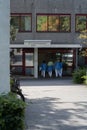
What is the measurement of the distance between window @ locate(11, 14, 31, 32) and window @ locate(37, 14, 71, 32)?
3.20 feet

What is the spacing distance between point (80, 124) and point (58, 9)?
31054mm

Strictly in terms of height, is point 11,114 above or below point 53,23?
below

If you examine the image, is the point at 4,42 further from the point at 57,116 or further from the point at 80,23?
the point at 80,23

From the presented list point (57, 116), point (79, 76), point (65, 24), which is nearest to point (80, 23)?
point (65, 24)

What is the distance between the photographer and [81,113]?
1419 centimetres

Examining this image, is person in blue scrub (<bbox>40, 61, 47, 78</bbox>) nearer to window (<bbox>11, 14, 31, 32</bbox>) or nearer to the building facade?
the building facade

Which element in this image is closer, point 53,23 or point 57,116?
point 57,116

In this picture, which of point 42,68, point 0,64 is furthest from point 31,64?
point 0,64

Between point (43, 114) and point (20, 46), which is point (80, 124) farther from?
point (20, 46)

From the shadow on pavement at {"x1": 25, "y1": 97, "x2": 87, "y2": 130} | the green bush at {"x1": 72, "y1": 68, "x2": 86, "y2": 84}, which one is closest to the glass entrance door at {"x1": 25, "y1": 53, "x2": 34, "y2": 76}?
the green bush at {"x1": 72, "y1": 68, "x2": 86, "y2": 84}

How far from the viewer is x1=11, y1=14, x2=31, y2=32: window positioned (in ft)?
137

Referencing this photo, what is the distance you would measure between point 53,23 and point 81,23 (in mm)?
2744

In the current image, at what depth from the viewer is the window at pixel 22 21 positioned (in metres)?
41.9

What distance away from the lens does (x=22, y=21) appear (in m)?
42.1
